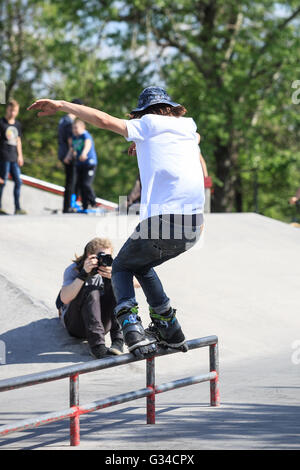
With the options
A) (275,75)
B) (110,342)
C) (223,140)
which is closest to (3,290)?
(110,342)

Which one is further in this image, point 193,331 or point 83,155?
point 83,155

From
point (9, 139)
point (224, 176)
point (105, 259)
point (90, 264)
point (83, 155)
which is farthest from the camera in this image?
point (224, 176)

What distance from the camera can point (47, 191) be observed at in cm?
1853

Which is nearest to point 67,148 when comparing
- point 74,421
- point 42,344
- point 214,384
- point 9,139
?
point 9,139

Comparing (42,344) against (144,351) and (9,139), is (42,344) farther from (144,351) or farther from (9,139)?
(9,139)

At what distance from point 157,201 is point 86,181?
8.28 m

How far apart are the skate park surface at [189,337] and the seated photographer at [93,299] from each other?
224 mm

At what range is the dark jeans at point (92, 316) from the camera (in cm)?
622

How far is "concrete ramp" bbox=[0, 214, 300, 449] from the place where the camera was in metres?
4.32

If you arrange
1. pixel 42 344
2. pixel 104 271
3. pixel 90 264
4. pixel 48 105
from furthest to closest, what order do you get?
1. pixel 42 344
2. pixel 104 271
3. pixel 90 264
4. pixel 48 105

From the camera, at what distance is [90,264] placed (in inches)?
243

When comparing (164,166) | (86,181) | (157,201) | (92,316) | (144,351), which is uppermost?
(164,166)

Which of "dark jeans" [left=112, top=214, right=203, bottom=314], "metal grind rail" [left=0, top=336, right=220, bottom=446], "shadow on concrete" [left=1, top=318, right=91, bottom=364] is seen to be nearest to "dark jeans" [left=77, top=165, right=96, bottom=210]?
"shadow on concrete" [left=1, top=318, right=91, bottom=364]

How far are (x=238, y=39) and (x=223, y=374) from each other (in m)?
19.4
